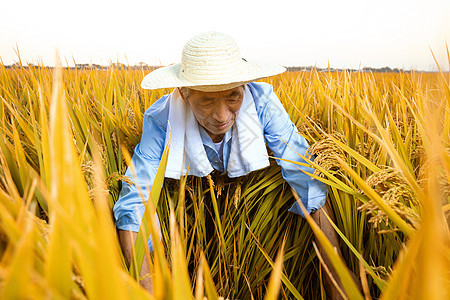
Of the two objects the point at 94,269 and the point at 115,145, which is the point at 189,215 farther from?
the point at 94,269

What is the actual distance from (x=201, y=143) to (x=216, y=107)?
23cm

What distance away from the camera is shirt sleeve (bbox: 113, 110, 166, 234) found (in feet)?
4.04

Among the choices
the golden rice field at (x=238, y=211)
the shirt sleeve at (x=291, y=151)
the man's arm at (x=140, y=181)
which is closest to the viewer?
the golden rice field at (x=238, y=211)

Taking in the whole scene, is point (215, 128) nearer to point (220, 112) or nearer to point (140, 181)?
point (220, 112)

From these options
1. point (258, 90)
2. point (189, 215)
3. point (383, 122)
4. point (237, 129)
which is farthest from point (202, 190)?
point (383, 122)

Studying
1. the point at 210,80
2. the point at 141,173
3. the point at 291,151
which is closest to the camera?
the point at 210,80

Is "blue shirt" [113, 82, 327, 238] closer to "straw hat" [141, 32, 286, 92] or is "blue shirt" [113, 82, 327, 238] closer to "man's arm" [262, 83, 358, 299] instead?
"man's arm" [262, 83, 358, 299]

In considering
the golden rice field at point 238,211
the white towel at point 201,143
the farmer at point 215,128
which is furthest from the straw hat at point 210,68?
the golden rice field at point 238,211

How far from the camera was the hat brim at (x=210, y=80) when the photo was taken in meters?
1.25

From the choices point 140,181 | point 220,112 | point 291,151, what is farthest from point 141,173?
point 291,151

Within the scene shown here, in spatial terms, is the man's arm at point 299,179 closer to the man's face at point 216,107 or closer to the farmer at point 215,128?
the farmer at point 215,128

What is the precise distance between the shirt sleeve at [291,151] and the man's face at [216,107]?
0.21 m

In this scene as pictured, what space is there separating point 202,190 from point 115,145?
510 mm

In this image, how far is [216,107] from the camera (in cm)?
134
